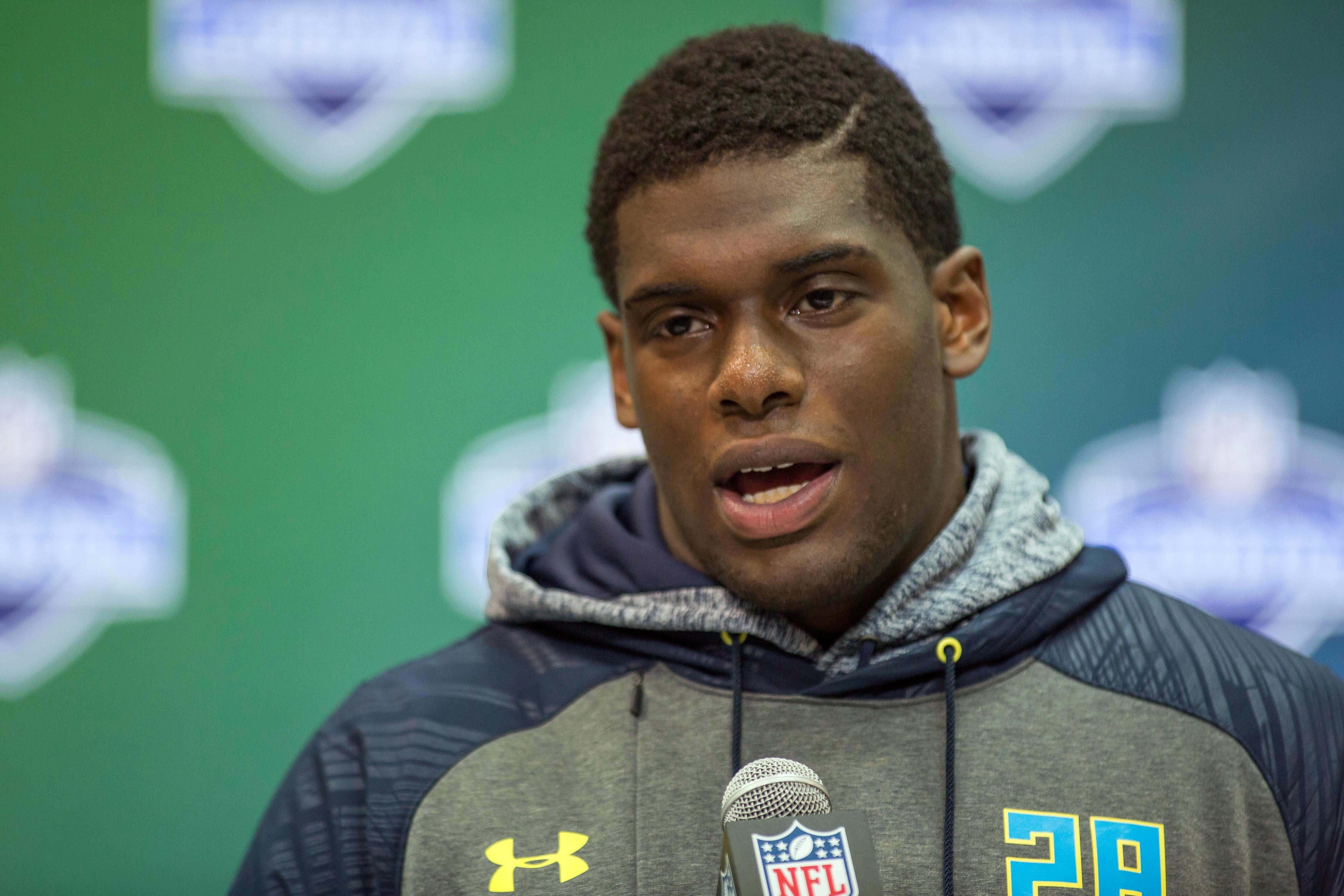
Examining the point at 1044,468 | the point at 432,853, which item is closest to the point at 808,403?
the point at 432,853

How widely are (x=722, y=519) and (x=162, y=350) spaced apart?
1.24 metres

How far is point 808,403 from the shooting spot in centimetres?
91

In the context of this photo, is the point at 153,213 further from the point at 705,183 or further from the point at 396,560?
the point at 705,183

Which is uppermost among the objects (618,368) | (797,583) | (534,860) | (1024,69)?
(1024,69)

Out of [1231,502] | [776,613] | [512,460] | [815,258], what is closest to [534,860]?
[776,613]

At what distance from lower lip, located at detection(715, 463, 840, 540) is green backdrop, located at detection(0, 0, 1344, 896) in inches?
37.6

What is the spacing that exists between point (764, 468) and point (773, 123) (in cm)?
29

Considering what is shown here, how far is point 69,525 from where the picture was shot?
1.78m

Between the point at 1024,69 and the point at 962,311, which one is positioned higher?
the point at 1024,69

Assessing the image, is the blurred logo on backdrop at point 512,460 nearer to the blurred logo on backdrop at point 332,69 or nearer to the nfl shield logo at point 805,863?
the blurred logo on backdrop at point 332,69

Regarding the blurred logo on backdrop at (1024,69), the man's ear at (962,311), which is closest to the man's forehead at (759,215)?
the man's ear at (962,311)

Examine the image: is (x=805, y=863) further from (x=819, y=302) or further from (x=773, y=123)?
(x=773, y=123)

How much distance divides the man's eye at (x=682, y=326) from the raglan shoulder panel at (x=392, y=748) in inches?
12.1

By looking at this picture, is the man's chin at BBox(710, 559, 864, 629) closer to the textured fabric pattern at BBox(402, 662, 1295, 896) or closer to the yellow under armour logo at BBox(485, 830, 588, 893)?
the textured fabric pattern at BBox(402, 662, 1295, 896)
